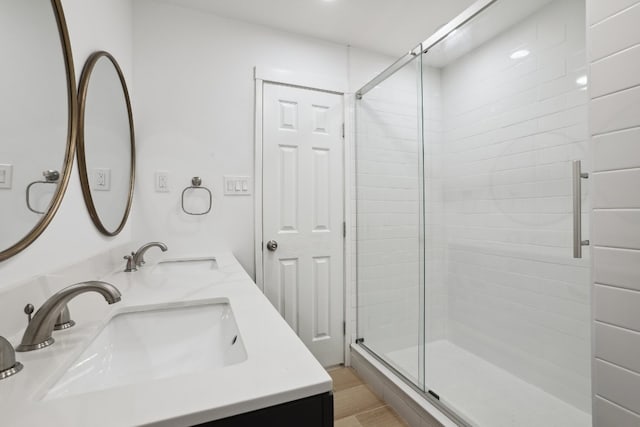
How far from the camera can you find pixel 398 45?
2338 millimetres

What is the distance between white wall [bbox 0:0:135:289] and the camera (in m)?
0.84

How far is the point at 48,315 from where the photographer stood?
663 mm

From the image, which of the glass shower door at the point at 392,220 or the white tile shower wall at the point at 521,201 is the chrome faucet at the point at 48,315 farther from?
the glass shower door at the point at 392,220

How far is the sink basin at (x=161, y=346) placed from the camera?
0.74m

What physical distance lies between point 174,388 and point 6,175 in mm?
661

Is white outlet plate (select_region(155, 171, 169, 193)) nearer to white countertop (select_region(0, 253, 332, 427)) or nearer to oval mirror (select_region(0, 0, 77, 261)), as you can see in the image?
oval mirror (select_region(0, 0, 77, 261))

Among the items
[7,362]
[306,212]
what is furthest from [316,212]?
[7,362]

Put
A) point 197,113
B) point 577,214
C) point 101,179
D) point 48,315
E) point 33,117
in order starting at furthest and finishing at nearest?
point 197,113, point 101,179, point 577,214, point 33,117, point 48,315

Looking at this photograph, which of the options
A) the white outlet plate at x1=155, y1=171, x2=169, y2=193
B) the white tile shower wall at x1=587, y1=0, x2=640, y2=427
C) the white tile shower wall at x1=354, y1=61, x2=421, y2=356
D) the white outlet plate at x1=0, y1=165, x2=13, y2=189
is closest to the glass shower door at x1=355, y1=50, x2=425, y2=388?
the white tile shower wall at x1=354, y1=61, x2=421, y2=356

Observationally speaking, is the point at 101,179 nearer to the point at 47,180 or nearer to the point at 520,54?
the point at 47,180

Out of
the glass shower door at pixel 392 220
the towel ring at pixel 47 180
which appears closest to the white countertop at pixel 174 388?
the towel ring at pixel 47 180

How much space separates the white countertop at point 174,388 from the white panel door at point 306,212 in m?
1.30

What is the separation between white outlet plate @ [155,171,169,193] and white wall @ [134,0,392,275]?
0.03 m

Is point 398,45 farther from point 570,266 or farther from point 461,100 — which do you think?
point 570,266
